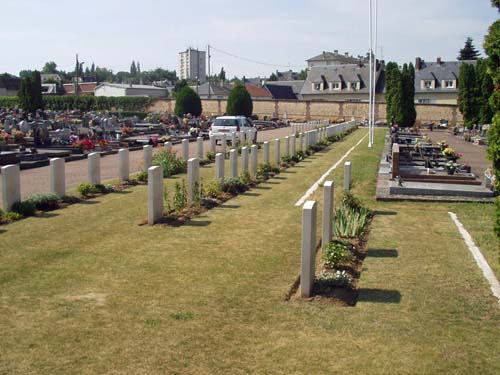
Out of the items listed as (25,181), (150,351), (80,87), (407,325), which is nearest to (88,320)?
(150,351)

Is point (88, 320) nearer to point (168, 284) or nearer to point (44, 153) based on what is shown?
point (168, 284)

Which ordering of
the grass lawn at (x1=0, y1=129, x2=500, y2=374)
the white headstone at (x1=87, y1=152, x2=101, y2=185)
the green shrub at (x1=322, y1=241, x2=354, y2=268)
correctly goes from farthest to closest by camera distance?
the white headstone at (x1=87, y1=152, x2=101, y2=185), the green shrub at (x1=322, y1=241, x2=354, y2=268), the grass lawn at (x1=0, y1=129, x2=500, y2=374)

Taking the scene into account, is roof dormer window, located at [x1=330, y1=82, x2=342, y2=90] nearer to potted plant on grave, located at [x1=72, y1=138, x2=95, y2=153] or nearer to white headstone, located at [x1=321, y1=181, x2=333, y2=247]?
potted plant on grave, located at [x1=72, y1=138, x2=95, y2=153]

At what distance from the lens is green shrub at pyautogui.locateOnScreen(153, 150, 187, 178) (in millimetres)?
16344

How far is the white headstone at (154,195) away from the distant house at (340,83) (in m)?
75.3

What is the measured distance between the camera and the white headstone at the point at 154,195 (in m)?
9.70

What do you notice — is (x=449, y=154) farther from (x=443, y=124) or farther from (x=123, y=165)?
(x=443, y=124)

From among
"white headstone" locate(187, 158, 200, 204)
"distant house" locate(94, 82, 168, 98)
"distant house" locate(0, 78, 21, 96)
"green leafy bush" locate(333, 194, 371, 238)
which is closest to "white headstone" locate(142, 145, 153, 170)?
"white headstone" locate(187, 158, 200, 204)

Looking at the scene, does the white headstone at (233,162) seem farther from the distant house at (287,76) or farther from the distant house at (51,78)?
the distant house at (287,76)

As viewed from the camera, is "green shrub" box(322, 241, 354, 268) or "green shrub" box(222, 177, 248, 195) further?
"green shrub" box(222, 177, 248, 195)

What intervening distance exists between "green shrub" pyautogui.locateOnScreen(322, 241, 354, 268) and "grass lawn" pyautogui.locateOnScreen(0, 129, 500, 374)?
418mm

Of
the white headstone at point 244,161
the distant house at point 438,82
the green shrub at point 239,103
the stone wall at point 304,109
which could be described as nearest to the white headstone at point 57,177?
the white headstone at point 244,161

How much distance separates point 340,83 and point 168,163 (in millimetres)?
73751

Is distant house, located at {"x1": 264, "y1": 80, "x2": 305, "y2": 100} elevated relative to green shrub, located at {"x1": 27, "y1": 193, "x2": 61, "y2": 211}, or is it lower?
elevated
